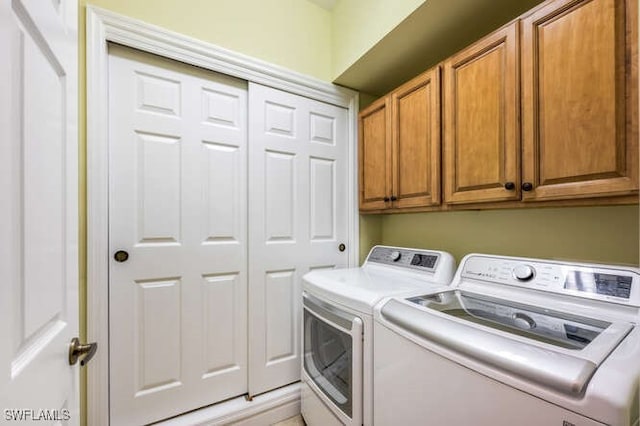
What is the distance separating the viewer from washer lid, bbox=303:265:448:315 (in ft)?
3.83

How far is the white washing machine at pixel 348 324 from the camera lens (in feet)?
3.68

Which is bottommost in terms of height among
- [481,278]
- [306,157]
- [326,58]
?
[481,278]

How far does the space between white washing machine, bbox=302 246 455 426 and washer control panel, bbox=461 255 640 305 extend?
0.22m

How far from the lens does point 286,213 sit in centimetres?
182

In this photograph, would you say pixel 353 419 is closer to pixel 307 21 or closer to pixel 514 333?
pixel 514 333

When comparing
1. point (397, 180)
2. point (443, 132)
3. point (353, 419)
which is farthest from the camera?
point (397, 180)

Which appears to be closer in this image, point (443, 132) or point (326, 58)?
point (443, 132)

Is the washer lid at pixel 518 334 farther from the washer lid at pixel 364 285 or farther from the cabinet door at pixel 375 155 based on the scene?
the cabinet door at pixel 375 155

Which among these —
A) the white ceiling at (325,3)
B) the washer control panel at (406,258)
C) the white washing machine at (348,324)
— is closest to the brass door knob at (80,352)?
the white washing machine at (348,324)

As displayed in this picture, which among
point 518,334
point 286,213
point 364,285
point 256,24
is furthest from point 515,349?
point 256,24

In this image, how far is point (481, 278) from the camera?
125 cm

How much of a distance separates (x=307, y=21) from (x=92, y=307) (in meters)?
2.10

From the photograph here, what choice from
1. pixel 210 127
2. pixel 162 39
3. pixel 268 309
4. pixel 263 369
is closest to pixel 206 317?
pixel 268 309

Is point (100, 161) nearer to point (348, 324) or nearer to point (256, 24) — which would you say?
point (256, 24)
